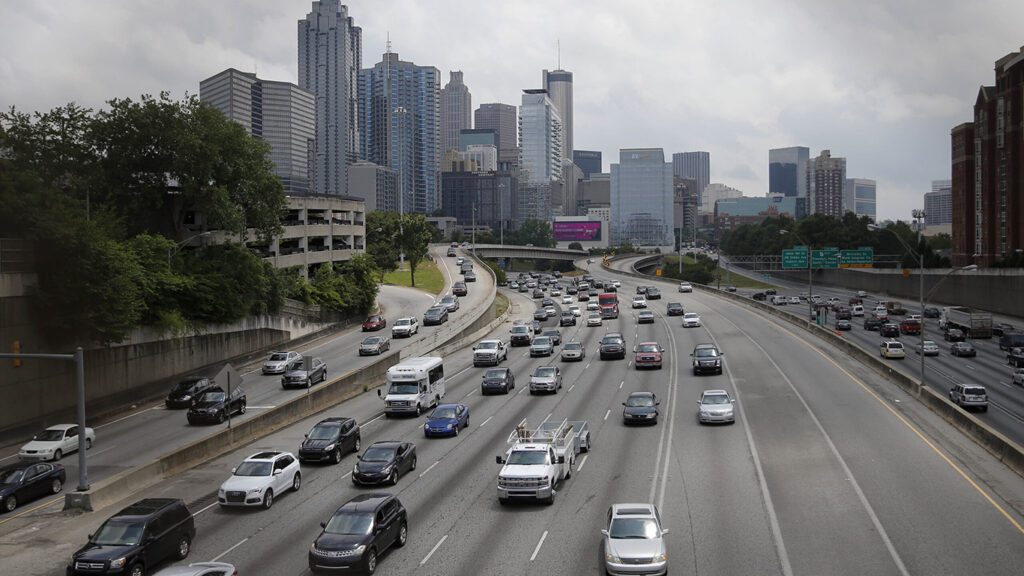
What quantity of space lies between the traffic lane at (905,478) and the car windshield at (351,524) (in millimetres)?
10311

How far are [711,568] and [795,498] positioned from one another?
6824 millimetres

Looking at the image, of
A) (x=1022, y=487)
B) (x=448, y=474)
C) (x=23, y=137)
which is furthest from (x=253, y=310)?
(x=1022, y=487)

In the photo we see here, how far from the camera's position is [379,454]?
27516 millimetres

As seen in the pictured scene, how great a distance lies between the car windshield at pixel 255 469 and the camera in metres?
25.7

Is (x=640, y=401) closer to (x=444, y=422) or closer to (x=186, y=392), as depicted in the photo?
(x=444, y=422)

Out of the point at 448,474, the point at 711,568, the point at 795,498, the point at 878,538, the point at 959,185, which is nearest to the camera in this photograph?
the point at 711,568

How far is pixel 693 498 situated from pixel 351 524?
419 inches

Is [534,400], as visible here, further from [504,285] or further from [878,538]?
[504,285]

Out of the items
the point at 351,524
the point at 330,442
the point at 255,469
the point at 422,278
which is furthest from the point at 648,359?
the point at 422,278

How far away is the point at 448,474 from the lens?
28562mm

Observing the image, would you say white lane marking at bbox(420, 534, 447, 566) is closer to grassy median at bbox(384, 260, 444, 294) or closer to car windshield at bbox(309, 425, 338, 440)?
car windshield at bbox(309, 425, 338, 440)

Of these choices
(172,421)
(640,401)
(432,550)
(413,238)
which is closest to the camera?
(432,550)

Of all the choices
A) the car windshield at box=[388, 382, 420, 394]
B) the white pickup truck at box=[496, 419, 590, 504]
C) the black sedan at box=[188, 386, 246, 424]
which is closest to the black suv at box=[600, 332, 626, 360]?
the car windshield at box=[388, 382, 420, 394]

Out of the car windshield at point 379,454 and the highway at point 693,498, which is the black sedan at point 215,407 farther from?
the car windshield at point 379,454
